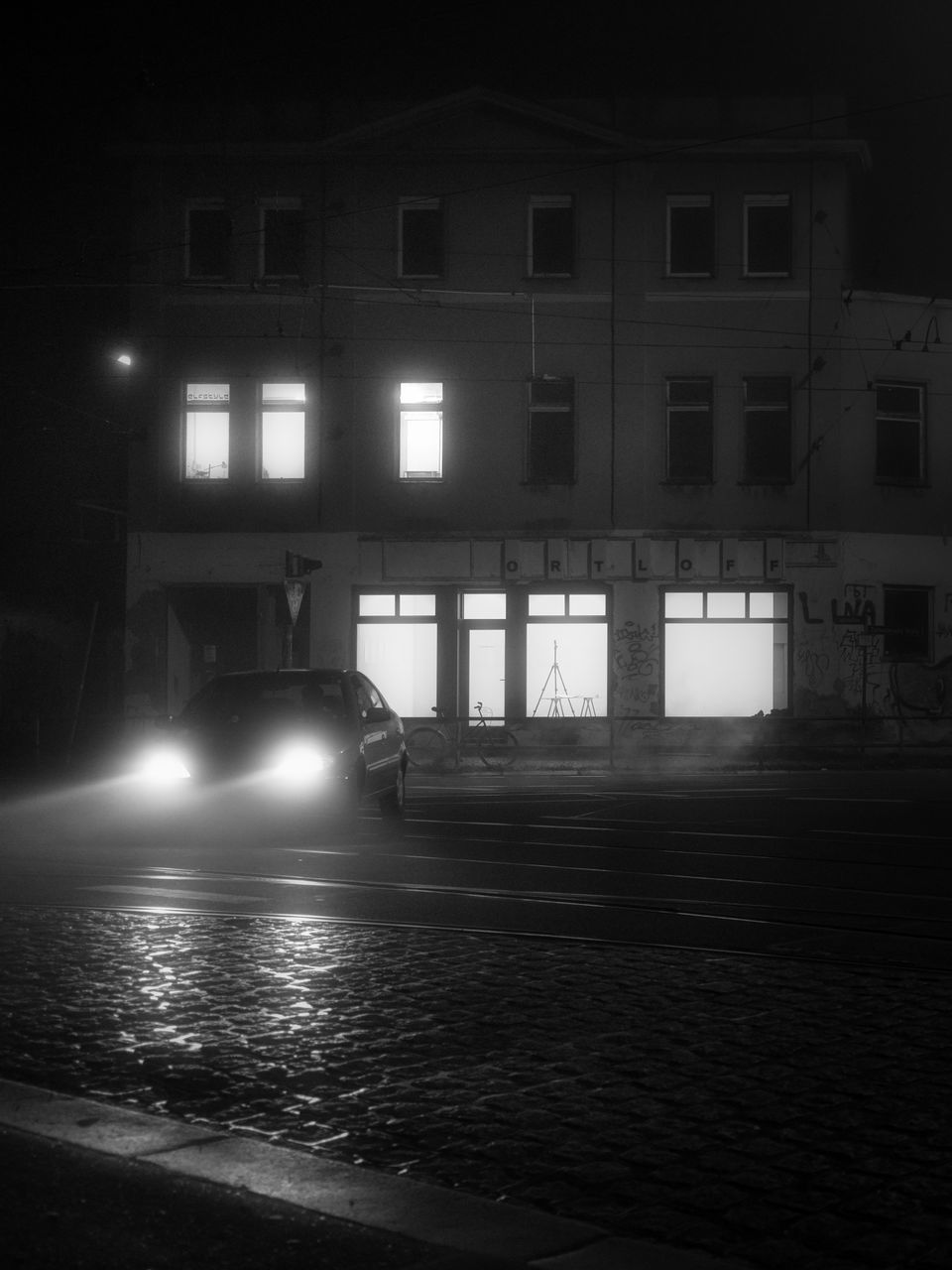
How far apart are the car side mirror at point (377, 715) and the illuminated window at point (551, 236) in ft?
52.1

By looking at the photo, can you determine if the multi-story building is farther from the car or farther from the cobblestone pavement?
the cobblestone pavement

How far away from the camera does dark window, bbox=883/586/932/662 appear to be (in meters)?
31.2

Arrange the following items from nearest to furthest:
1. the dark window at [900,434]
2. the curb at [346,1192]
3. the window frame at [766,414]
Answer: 1. the curb at [346,1192]
2. the window frame at [766,414]
3. the dark window at [900,434]

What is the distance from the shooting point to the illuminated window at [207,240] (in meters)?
31.6

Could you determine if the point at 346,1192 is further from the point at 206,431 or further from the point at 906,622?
the point at 906,622

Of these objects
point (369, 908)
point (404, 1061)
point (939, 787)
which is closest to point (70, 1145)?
point (404, 1061)

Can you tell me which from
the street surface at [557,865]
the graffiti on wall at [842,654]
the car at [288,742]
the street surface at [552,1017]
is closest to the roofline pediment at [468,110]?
the graffiti on wall at [842,654]

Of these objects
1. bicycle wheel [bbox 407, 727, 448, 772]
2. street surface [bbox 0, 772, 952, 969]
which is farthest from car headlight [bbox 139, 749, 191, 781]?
bicycle wheel [bbox 407, 727, 448, 772]

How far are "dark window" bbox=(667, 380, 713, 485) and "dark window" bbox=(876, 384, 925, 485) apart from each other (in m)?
3.18

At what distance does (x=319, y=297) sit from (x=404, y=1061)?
85.4ft

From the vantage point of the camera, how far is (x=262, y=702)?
16547 mm

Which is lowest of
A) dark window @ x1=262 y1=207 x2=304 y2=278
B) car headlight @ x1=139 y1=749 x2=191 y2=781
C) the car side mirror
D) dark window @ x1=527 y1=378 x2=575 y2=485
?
car headlight @ x1=139 y1=749 x2=191 y2=781

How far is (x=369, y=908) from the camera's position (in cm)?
1097

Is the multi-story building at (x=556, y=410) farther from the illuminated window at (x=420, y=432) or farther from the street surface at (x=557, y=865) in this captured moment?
the street surface at (x=557, y=865)
